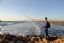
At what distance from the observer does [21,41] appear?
1541 centimetres

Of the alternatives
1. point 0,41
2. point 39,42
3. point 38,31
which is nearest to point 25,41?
point 39,42

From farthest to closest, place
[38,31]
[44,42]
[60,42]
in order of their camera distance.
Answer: [38,31] < [44,42] < [60,42]

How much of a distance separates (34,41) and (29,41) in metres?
0.47

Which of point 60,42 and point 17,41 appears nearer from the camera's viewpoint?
point 60,42

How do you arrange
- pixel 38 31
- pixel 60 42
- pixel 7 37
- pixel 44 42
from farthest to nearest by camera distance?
pixel 38 31 → pixel 7 37 → pixel 44 42 → pixel 60 42

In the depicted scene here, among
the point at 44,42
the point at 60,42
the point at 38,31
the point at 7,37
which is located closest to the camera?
the point at 60,42

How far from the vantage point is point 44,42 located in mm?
14812

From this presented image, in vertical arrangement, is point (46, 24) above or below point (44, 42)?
above

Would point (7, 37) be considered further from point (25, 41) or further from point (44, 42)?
point (44, 42)

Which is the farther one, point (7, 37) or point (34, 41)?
point (7, 37)

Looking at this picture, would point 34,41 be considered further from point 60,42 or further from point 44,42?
point 60,42

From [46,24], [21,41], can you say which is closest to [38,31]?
[46,24]

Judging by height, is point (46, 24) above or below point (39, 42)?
above

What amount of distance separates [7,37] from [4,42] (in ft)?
6.73
